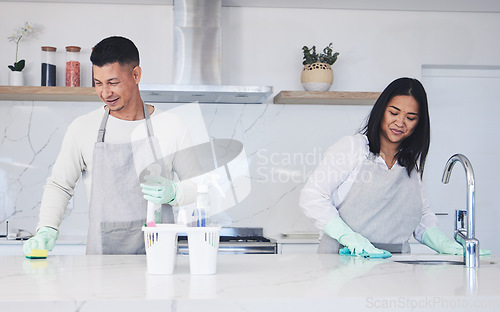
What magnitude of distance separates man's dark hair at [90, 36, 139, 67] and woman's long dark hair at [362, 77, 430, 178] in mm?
997

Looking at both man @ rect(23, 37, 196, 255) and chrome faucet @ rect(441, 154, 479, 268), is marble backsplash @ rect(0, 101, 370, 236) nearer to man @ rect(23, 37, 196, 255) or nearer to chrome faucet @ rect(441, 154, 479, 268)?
man @ rect(23, 37, 196, 255)

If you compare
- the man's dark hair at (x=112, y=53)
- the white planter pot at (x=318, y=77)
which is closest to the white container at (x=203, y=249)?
the man's dark hair at (x=112, y=53)

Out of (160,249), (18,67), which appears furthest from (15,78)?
(160,249)

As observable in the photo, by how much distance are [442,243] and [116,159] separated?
127cm

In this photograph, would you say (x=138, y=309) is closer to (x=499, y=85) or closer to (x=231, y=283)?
(x=231, y=283)

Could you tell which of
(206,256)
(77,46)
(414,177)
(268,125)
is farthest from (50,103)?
(206,256)

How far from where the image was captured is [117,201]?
7.32 ft

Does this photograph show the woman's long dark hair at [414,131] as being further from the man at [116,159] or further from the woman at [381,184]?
the man at [116,159]

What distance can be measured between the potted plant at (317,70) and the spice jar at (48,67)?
1554mm

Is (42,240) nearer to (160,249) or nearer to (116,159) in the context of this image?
(116,159)

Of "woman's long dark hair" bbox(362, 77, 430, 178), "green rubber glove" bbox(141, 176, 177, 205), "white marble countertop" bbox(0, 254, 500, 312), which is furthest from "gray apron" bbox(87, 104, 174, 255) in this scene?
"woman's long dark hair" bbox(362, 77, 430, 178)

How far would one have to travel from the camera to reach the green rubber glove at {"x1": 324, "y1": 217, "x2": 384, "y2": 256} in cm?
206

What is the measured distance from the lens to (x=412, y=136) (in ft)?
8.19

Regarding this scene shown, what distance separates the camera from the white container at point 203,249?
4.81ft
